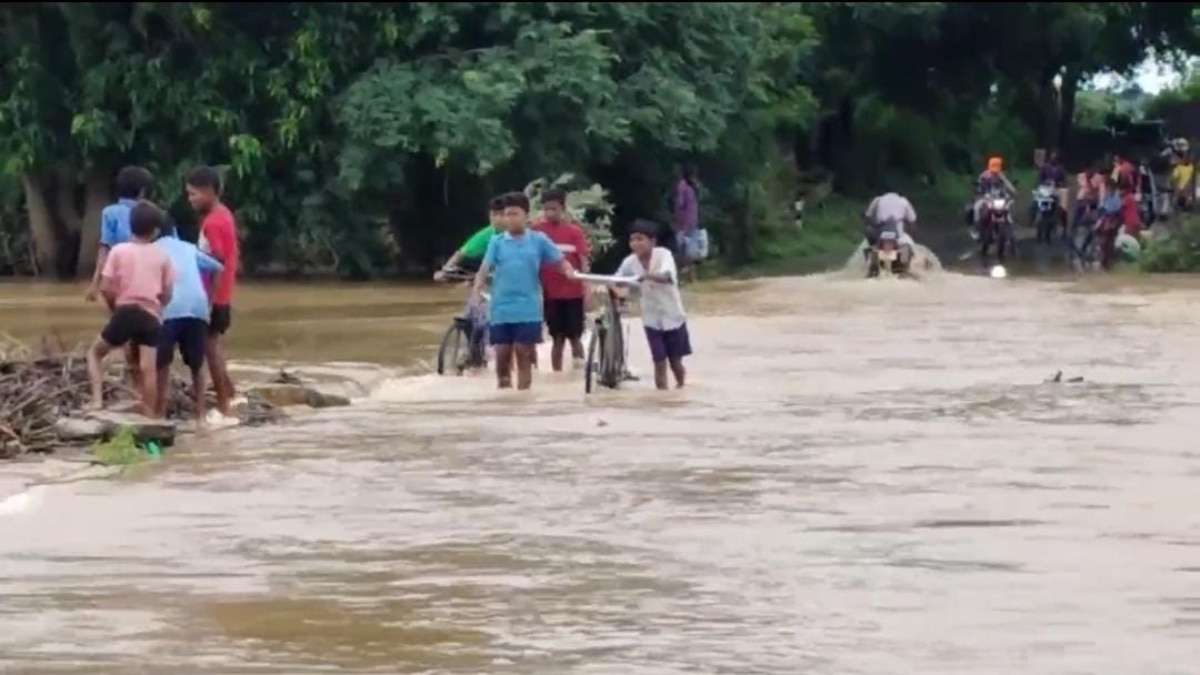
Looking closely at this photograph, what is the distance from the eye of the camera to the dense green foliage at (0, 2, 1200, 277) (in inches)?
1305

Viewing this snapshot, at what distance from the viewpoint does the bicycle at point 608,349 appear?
18984 mm

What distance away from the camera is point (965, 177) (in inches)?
1977

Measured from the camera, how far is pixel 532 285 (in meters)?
18.7

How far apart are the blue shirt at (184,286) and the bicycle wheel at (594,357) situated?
3.72m

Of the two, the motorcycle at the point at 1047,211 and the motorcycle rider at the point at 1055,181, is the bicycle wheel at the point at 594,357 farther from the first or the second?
the motorcycle at the point at 1047,211

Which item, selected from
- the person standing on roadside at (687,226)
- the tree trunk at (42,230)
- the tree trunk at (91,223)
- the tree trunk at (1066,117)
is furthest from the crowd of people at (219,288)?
the tree trunk at (1066,117)

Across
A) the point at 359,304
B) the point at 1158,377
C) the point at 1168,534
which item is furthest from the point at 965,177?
the point at 1168,534

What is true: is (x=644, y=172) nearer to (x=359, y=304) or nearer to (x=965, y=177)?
(x=359, y=304)

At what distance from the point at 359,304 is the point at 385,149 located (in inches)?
181

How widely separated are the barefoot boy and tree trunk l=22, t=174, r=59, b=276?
21291mm

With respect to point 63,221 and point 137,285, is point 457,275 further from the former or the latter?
point 63,221

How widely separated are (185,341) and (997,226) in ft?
82.4

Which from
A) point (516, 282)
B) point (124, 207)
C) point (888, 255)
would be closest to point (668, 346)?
point (516, 282)

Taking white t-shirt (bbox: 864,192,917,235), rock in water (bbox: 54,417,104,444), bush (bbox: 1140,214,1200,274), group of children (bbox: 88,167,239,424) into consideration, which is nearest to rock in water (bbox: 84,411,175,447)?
rock in water (bbox: 54,417,104,444)
